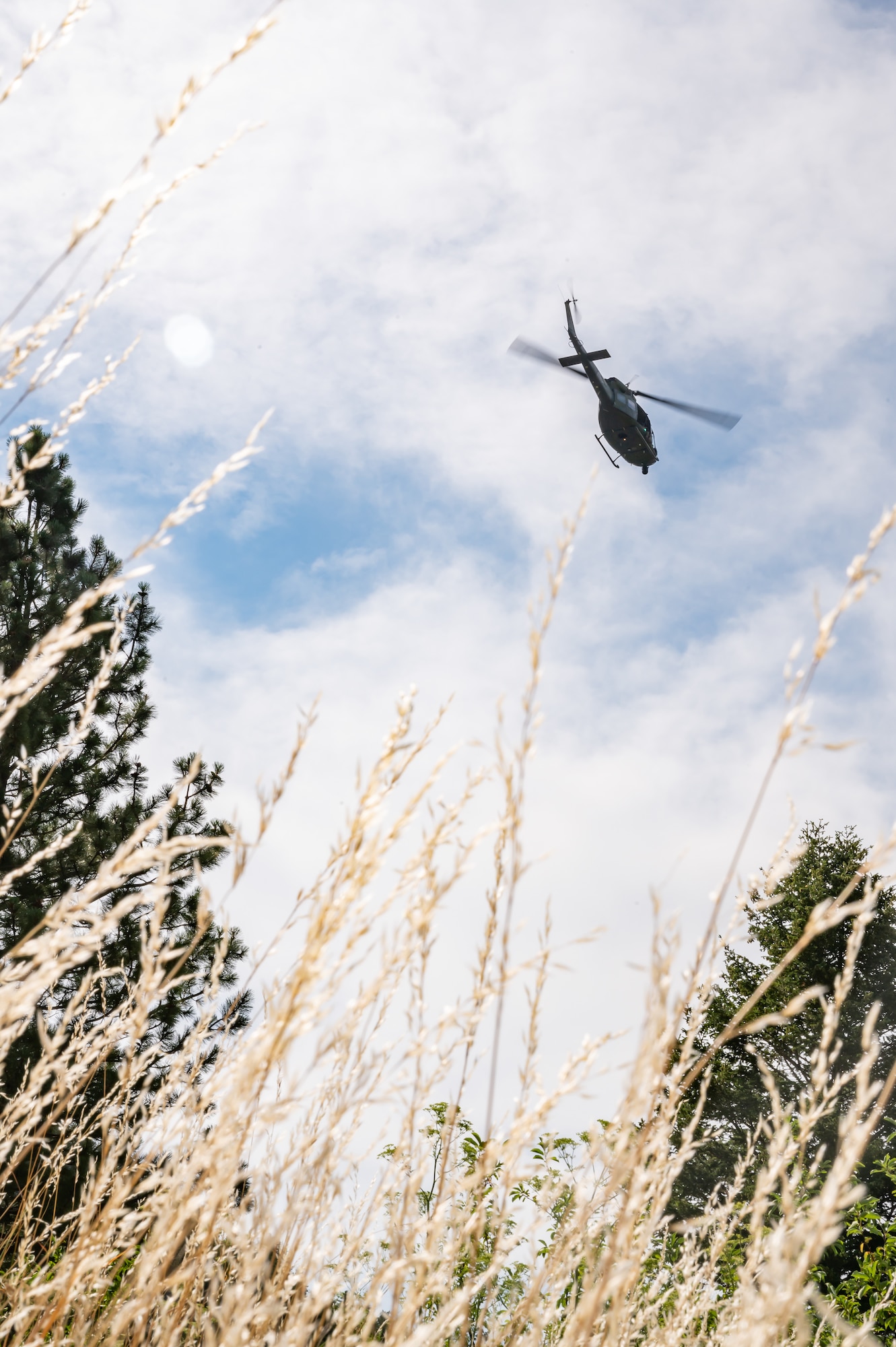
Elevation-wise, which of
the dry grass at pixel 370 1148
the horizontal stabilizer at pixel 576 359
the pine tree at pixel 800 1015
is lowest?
the dry grass at pixel 370 1148

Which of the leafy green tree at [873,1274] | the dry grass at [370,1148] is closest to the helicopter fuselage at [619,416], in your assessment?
the leafy green tree at [873,1274]

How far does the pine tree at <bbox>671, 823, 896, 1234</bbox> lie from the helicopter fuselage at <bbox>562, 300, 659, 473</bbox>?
8.31 m

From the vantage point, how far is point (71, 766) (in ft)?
36.9

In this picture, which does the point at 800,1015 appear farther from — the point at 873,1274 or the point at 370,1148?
the point at 370,1148

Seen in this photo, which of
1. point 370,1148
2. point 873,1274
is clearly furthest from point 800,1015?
point 370,1148

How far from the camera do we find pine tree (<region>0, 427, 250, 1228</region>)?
1010 centimetres

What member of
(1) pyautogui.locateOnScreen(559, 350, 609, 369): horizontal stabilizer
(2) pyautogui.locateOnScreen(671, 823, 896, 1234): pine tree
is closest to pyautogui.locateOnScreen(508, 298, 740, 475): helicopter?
(1) pyautogui.locateOnScreen(559, 350, 609, 369): horizontal stabilizer

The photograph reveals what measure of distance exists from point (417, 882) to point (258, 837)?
0.27 m

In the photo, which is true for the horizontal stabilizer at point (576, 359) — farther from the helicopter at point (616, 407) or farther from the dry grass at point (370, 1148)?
the dry grass at point (370, 1148)

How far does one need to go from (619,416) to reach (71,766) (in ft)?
39.2

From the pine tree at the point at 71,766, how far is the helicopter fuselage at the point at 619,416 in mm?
9474

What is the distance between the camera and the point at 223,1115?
994 millimetres

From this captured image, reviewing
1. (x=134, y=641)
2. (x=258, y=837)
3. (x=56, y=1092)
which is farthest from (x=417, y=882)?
(x=134, y=641)

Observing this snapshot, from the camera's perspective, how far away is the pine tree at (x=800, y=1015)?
15.7m
